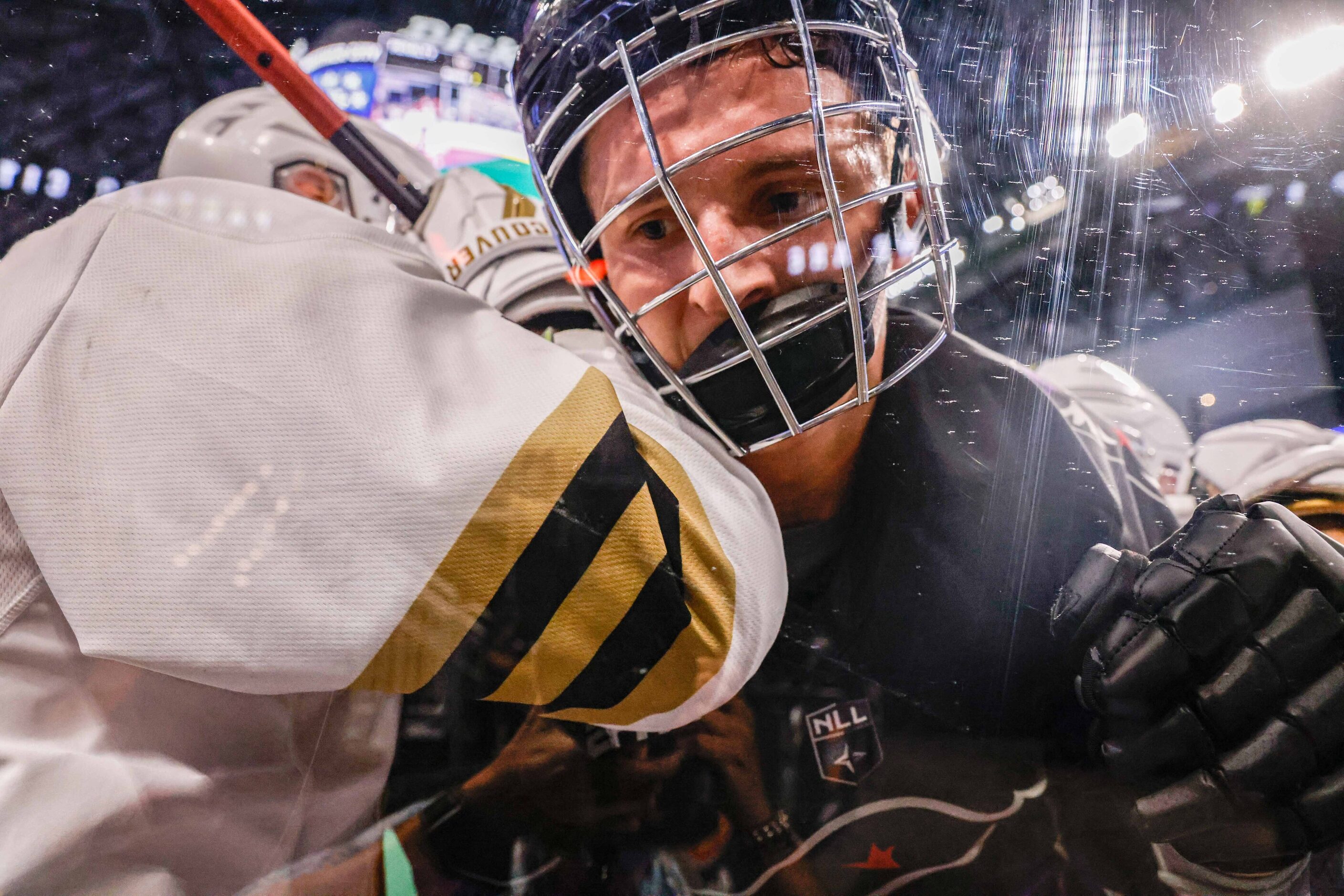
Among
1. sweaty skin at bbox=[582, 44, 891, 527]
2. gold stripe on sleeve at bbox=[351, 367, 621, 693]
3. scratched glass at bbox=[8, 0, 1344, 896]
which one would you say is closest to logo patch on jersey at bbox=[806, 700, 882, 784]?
scratched glass at bbox=[8, 0, 1344, 896]

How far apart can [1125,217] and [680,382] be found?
312 millimetres

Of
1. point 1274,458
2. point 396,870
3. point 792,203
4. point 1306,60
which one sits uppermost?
point 1306,60

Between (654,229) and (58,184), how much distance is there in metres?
0.41

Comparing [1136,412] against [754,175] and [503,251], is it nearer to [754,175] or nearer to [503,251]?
[754,175]

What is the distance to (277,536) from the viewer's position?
1.38 ft

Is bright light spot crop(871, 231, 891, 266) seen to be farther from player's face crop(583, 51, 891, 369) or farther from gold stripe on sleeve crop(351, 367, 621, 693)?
gold stripe on sleeve crop(351, 367, 621, 693)

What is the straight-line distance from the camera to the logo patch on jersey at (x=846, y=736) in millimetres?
507

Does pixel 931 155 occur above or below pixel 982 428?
above

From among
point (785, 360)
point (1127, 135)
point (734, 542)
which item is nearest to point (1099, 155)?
point (1127, 135)

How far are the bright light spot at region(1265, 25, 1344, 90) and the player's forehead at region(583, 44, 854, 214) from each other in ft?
0.93

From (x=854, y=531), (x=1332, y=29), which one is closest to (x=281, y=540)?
(x=854, y=531)

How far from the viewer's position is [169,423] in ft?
1.40

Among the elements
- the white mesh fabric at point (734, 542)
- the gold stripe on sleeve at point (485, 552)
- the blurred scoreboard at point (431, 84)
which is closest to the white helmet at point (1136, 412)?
the white mesh fabric at point (734, 542)

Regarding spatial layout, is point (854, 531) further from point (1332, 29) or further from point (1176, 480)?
point (1332, 29)
